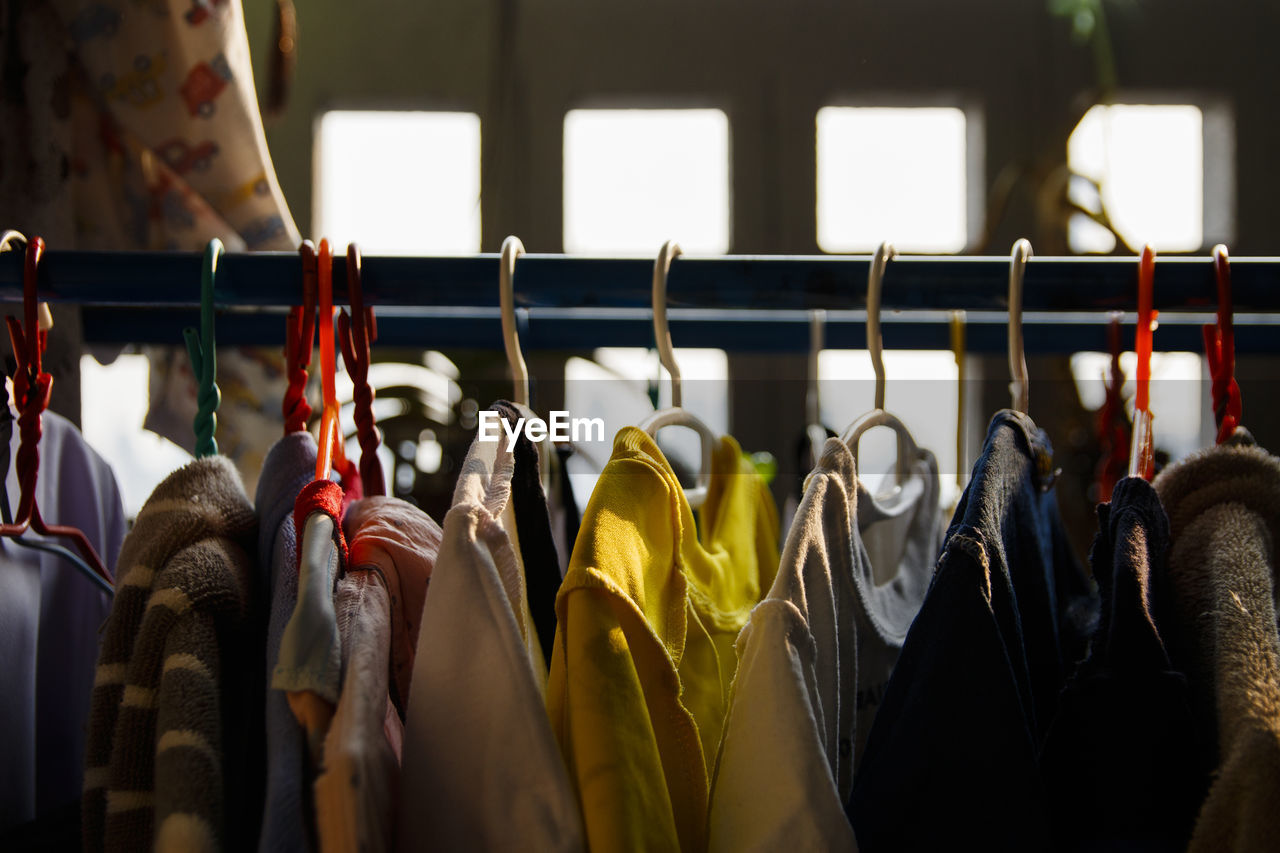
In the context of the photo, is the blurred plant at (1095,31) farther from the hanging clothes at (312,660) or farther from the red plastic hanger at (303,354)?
the hanging clothes at (312,660)

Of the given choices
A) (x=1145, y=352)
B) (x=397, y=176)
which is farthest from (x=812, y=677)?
(x=397, y=176)

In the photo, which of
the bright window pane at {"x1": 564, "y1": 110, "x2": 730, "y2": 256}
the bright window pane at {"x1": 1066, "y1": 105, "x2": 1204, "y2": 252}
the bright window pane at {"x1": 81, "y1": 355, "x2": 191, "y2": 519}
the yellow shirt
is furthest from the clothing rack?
the bright window pane at {"x1": 1066, "y1": 105, "x2": 1204, "y2": 252}

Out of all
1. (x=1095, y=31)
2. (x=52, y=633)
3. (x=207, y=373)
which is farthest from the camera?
(x=1095, y=31)

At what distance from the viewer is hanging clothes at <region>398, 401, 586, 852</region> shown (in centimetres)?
35

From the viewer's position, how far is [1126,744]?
0.38m

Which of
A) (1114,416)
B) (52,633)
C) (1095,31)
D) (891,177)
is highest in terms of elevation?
(1095,31)

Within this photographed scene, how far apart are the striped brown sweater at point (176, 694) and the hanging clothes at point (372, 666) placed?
0.05 meters

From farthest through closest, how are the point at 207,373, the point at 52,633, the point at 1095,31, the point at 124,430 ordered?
the point at 1095,31 → the point at 124,430 → the point at 52,633 → the point at 207,373

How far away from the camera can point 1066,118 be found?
229 centimetres

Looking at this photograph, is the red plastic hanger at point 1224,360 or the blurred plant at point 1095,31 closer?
the red plastic hanger at point 1224,360

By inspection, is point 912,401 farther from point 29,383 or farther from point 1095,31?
point 29,383

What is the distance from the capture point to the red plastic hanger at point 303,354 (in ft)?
1.60

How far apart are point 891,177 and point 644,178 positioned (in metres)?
0.62

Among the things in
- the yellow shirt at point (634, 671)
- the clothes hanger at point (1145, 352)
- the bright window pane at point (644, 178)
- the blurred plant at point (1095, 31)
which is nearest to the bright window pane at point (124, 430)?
the bright window pane at point (644, 178)
